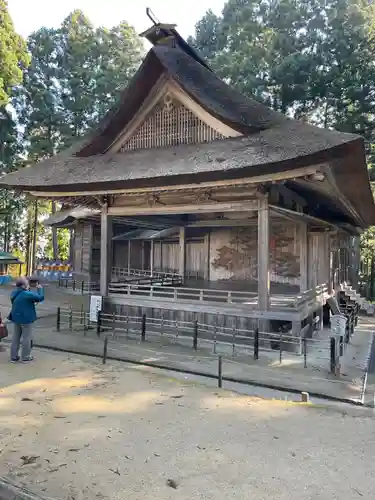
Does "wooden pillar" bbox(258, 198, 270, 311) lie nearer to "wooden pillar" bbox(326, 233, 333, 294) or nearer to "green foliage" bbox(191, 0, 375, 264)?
"wooden pillar" bbox(326, 233, 333, 294)

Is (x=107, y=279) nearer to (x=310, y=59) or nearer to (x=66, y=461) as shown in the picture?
(x=66, y=461)

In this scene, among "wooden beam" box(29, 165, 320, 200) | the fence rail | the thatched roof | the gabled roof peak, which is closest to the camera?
"wooden beam" box(29, 165, 320, 200)

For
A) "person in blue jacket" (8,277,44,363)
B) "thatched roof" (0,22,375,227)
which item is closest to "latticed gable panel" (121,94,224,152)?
"thatched roof" (0,22,375,227)

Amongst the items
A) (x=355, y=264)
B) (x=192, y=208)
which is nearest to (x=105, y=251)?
(x=192, y=208)

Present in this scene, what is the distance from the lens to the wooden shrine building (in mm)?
10047

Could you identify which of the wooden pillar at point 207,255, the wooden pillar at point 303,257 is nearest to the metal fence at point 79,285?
the wooden pillar at point 207,255

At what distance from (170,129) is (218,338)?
688 centimetres

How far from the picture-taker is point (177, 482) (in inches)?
155

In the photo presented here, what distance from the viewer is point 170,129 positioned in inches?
516

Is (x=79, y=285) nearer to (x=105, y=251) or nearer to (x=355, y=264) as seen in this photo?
(x=105, y=251)

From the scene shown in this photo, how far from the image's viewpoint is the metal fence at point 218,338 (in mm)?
9633

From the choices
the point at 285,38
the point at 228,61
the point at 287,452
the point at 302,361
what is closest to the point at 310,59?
the point at 285,38

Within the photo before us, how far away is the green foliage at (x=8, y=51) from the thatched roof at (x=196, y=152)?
12.9 metres

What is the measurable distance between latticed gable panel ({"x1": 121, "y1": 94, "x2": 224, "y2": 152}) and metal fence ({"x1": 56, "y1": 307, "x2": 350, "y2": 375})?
18.7 feet
